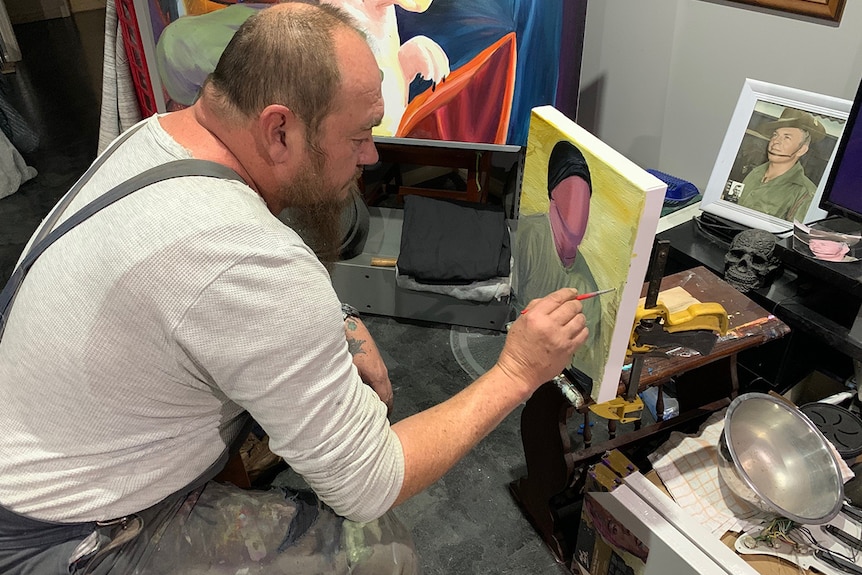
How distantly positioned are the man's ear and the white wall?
1417mm

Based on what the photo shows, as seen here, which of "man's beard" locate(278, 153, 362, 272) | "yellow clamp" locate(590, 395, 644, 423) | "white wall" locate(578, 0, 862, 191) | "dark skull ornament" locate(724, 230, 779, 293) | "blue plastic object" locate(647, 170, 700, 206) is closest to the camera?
"man's beard" locate(278, 153, 362, 272)

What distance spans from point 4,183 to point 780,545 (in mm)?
3304

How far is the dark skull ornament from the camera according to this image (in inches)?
59.2

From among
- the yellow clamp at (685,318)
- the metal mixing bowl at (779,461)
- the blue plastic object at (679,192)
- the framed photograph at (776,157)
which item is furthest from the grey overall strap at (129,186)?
the blue plastic object at (679,192)

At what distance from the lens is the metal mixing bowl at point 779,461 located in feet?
3.68

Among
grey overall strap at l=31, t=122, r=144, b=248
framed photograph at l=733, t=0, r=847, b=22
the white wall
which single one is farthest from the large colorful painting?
grey overall strap at l=31, t=122, r=144, b=248

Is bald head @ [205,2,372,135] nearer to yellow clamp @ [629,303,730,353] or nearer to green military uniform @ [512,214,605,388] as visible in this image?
green military uniform @ [512,214,605,388]

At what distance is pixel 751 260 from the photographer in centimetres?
153

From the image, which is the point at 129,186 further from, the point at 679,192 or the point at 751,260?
the point at 679,192

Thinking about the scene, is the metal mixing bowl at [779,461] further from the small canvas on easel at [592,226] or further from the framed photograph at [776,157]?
the framed photograph at [776,157]

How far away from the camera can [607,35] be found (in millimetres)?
2189

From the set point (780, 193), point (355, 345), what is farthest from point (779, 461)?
point (355, 345)

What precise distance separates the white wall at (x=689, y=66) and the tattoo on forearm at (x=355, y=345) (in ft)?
4.29

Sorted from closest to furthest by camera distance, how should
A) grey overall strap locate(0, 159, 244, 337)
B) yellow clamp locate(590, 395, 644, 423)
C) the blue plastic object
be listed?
grey overall strap locate(0, 159, 244, 337) < yellow clamp locate(590, 395, 644, 423) < the blue plastic object
